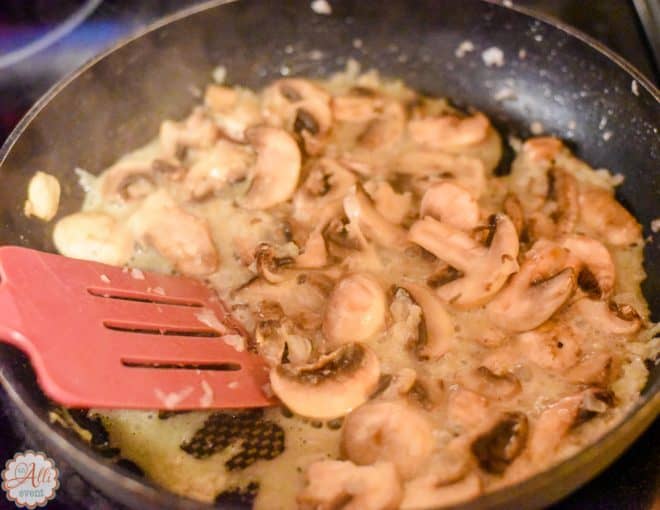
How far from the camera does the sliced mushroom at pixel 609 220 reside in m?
1.67

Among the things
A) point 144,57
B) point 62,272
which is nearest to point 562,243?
point 62,272

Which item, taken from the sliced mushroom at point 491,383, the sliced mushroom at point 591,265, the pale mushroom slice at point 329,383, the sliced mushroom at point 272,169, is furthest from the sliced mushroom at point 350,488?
the sliced mushroom at point 272,169

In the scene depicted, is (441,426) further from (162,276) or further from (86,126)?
(86,126)

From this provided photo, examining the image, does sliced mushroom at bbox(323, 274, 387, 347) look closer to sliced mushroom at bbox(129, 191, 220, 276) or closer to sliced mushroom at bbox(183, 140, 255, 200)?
sliced mushroom at bbox(129, 191, 220, 276)

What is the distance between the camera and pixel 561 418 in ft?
4.30

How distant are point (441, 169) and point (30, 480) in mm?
1143

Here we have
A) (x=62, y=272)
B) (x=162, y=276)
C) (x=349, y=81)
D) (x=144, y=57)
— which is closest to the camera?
(x=62, y=272)

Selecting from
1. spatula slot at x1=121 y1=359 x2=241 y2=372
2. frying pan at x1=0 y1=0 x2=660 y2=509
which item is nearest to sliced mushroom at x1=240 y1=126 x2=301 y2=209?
frying pan at x1=0 y1=0 x2=660 y2=509

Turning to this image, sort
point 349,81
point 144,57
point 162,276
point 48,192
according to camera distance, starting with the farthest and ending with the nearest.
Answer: point 349,81, point 144,57, point 48,192, point 162,276

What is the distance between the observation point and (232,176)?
1.88 m

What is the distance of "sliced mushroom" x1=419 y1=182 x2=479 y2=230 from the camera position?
5.36 ft

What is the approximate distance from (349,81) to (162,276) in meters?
0.88

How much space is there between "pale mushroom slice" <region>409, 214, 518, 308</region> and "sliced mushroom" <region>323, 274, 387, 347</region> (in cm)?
15

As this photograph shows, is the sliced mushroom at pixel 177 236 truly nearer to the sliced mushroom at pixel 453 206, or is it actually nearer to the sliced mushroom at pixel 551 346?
the sliced mushroom at pixel 453 206
